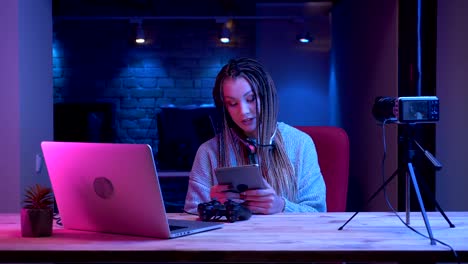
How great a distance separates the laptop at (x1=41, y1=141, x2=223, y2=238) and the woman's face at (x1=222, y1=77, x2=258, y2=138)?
67cm

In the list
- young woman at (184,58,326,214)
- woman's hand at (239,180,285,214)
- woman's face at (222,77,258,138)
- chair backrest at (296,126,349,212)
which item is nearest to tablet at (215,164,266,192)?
woman's hand at (239,180,285,214)

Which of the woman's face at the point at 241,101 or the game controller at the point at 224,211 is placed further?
the woman's face at the point at 241,101

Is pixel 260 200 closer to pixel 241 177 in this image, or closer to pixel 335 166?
pixel 241 177

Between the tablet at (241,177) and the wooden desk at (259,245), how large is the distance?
19cm

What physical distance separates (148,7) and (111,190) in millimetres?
6539

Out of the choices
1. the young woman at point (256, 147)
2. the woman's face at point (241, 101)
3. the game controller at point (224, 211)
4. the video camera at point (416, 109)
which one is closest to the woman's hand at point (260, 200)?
the game controller at point (224, 211)

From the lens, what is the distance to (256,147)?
232cm

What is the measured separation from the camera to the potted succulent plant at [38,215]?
5.12 ft

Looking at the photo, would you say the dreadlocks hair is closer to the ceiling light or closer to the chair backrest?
the chair backrest

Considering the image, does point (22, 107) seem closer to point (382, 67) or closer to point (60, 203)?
point (60, 203)

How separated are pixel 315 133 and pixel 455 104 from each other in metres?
1.21

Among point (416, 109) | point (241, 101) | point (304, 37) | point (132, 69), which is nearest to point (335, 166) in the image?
point (241, 101)

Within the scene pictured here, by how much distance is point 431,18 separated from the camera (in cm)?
334

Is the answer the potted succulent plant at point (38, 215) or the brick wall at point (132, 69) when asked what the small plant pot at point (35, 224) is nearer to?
the potted succulent plant at point (38, 215)
